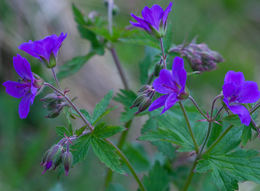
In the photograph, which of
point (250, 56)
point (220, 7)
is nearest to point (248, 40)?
point (250, 56)

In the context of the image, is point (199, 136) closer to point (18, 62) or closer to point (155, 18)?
point (155, 18)

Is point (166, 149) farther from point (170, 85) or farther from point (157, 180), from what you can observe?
point (170, 85)

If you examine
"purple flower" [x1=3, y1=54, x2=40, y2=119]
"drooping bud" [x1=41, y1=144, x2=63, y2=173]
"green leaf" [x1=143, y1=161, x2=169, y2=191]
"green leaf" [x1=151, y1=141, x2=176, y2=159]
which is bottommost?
"green leaf" [x1=143, y1=161, x2=169, y2=191]

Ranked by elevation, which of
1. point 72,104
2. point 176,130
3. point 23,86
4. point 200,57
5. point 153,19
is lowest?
point 176,130

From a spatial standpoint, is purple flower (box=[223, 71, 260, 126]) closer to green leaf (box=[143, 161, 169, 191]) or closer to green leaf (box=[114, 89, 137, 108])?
green leaf (box=[114, 89, 137, 108])

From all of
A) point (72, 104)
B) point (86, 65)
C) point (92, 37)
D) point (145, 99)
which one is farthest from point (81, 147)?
point (86, 65)

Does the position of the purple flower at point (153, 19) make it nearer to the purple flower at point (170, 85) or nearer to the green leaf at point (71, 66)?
the purple flower at point (170, 85)

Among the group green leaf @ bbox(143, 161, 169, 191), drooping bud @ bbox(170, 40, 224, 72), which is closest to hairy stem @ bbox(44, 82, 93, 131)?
drooping bud @ bbox(170, 40, 224, 72)
